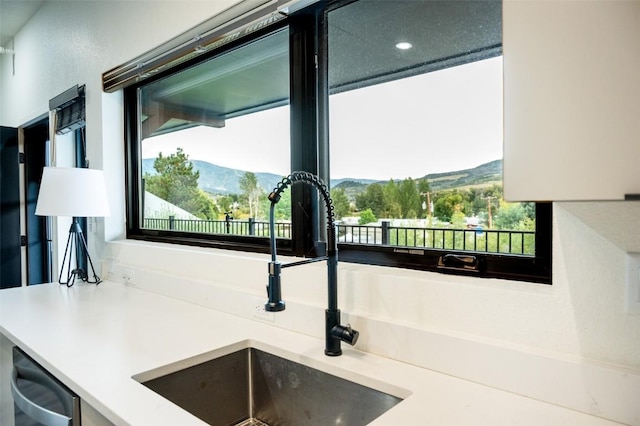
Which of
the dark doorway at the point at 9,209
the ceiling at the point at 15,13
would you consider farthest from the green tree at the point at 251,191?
the dark doorway at the point at 9,209

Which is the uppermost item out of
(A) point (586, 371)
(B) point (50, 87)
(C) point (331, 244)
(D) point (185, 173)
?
(B) point (50, 87)

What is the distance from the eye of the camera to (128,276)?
2.13 metres

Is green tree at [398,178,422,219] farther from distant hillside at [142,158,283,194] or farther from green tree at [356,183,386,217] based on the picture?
distant hillside at [142,158,283,194]

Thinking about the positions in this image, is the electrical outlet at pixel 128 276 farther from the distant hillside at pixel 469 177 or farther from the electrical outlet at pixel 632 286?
the electrical outlet at pixel 632 286

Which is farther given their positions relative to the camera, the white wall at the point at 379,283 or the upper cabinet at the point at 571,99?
the white wall at the point at 379,283

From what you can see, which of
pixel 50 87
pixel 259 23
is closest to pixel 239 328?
pixel 259 23

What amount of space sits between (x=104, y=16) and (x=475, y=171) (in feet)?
7.47

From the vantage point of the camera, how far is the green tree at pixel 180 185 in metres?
2.14

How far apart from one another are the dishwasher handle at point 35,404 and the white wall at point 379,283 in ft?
1.98

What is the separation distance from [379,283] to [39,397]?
1027mm

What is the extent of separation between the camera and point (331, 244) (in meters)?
1.11

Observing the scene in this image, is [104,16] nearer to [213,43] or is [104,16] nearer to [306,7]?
[213,43]

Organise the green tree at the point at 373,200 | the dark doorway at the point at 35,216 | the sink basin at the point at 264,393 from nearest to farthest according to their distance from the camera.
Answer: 1. the sink basin at the point at 264,393
2. the green tree at the point at 373,200
3. the dark doorway at the point at 35,216

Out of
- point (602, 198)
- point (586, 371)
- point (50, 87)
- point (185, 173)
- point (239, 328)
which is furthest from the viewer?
point (50, 87)
